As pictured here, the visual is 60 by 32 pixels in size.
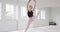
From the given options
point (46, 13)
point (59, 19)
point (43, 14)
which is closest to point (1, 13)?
point (43, 14)

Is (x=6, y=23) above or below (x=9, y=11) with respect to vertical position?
below

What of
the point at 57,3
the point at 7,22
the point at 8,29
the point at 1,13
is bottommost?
the point at 8,29

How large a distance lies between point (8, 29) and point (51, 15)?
3.08 m

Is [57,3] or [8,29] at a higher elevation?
[57,3]

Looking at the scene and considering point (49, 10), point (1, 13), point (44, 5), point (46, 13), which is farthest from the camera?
point (49, 10)

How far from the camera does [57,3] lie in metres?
5.56

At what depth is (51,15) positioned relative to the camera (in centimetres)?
630

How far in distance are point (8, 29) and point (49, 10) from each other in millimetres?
2968

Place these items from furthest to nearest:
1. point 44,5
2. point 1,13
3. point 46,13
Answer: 1. point 46,13
2. point 44,5
3. point 1,13

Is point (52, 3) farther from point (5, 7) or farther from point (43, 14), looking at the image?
point (5, 7)

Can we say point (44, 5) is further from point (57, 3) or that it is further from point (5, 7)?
point (5, 7)

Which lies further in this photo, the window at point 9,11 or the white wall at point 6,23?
the window at point 9,11

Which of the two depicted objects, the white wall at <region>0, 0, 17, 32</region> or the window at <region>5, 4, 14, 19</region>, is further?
the window at <region>5, 4, 14, 19</region>

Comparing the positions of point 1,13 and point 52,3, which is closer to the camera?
point 1,13
